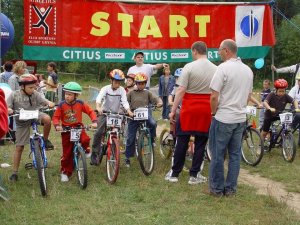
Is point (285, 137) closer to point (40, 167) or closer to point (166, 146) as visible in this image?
point (166, 146)

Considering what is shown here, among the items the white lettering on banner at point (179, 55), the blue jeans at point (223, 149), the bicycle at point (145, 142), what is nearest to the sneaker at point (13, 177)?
the bicycle at point (145, 142)

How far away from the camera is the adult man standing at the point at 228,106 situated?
6004mm

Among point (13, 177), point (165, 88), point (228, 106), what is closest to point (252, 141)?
point (228, 106)

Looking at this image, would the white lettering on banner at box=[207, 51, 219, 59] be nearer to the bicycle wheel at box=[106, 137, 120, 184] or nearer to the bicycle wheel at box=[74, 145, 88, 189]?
the bicycle wheel at box=[106, 137, 120, 184]

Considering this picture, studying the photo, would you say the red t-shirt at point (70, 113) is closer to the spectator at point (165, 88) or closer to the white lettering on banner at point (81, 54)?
the white lettering on banner at point (81, 54)

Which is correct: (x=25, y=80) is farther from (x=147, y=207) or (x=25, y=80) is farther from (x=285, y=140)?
(x=285, y=140)

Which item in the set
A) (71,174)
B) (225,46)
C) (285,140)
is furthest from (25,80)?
(285,140)

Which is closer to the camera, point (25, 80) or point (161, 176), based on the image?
point (25, 80)

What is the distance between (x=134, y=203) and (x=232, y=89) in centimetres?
194

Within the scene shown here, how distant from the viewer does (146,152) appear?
770 centimetres

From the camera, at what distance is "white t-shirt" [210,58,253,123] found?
5.99 m

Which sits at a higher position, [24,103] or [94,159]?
[24,103]

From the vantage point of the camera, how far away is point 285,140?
30.0 ft

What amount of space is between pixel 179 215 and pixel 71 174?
2400mm
